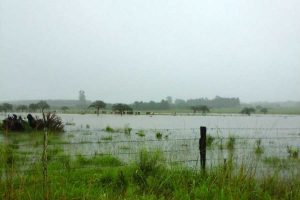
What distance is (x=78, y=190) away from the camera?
6547mm

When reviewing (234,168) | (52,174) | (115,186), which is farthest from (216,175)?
(52,174)

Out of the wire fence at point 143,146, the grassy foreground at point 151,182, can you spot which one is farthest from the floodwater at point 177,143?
the grassy foreground at point 151,182

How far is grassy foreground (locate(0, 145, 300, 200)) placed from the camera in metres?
6.28

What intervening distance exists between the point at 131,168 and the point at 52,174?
1849 mm

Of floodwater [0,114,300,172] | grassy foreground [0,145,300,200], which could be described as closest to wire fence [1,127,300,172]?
floodwater [0,114,300,172]

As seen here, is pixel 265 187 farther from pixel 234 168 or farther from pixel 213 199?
pixel 213 199

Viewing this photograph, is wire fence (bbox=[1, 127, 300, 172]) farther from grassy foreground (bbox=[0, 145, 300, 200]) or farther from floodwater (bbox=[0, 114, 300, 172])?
grassy foreground (bbox=[0, 145, 300, 200])

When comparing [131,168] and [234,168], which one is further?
[131,168]

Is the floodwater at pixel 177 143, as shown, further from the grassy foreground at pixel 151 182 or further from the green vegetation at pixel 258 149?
the grassy foreground at pixel 151 182

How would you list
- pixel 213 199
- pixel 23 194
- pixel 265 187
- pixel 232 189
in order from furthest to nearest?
1. pixel 265 187
2. pixel 232 189
3. pixel 213 199
4. pixel 23 194

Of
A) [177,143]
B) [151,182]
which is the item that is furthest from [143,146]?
[177,143]

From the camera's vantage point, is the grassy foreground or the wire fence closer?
the grassy foreground

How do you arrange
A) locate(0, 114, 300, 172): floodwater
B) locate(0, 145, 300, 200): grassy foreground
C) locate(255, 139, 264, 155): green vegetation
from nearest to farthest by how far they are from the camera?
locate(0, 145, 300, 200): grassy foreground
locate(0, 114, 300, 172): floodwater
locate(255, 139, 264, 155): green vegetation

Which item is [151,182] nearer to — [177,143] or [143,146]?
[143,146]
